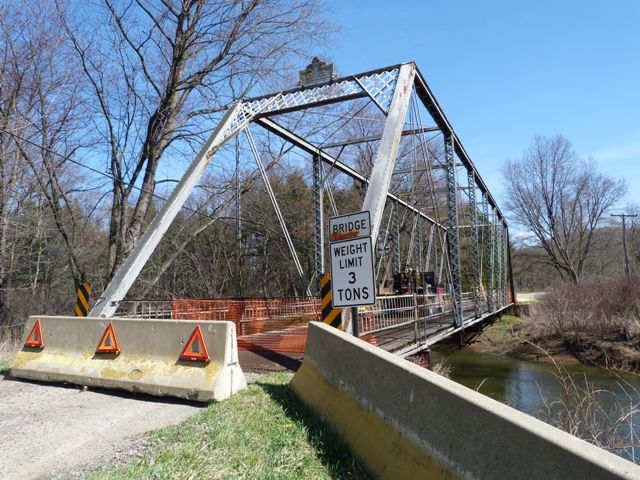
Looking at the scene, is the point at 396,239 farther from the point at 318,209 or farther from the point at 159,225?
the point at 159,225

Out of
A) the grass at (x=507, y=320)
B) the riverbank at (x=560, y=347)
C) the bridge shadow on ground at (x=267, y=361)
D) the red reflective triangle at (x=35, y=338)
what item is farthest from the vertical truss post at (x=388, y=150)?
the grass at (x=507, y=320)

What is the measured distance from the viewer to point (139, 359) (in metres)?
5.99

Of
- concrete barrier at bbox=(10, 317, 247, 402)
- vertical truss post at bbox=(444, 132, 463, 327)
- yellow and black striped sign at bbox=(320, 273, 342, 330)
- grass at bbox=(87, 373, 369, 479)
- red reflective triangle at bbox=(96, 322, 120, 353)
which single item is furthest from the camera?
vertical truss post at bbox=(444, 132, 463, 327)

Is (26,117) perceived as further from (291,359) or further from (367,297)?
(367,297)

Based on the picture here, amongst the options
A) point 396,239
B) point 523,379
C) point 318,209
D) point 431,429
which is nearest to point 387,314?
point 318,209

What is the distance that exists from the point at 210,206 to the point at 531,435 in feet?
64.4

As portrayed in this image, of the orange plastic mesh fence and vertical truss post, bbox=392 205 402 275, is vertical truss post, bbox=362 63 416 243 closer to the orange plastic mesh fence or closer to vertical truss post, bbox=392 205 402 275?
the orange plastic mesh fence

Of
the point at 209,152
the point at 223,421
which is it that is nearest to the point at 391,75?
the point at 209,152

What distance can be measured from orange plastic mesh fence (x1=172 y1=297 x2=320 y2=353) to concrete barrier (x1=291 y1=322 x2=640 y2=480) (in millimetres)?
4989

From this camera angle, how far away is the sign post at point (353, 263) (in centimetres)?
566

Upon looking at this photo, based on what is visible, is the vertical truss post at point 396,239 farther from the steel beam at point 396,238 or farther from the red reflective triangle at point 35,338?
the red reflective triangle at point 35,338

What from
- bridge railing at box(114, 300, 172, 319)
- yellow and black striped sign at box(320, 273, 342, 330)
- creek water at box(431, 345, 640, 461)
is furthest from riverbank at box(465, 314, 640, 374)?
bridge railing at box(114, 300, 172, 319)

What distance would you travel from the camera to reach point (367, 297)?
18.4 ft

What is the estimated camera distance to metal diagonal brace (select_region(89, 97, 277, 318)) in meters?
8.47
